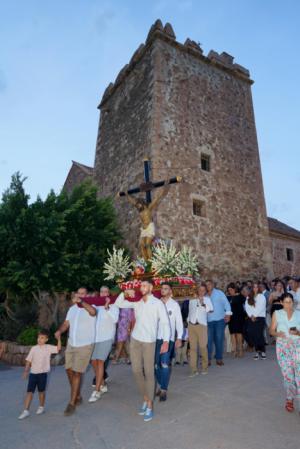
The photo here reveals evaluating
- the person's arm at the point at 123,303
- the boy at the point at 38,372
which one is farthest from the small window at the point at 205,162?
the boy at the point at 38,372

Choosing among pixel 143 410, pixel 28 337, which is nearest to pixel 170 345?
pixel 143 410

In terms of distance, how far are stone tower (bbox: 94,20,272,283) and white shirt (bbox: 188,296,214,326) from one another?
6431 mm

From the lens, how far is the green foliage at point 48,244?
39.4ft

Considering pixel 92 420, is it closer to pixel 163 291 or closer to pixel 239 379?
pixel 163 291

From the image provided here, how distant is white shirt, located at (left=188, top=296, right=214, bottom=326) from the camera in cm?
705

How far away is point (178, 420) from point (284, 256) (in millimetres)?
18439

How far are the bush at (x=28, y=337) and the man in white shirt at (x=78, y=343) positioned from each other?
6.66 m

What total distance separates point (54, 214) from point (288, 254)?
15.1m

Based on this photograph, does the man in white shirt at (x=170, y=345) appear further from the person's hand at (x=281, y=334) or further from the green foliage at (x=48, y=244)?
the green foliage at (x=48, y=244)

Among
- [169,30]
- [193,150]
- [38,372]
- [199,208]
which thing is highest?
[169,30]

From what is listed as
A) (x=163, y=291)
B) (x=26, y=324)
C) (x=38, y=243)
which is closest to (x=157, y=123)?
(x=38, y=243)

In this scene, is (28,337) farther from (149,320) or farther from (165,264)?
(149,320)

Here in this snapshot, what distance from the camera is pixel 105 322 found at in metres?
5.84

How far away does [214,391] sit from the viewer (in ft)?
18.2
